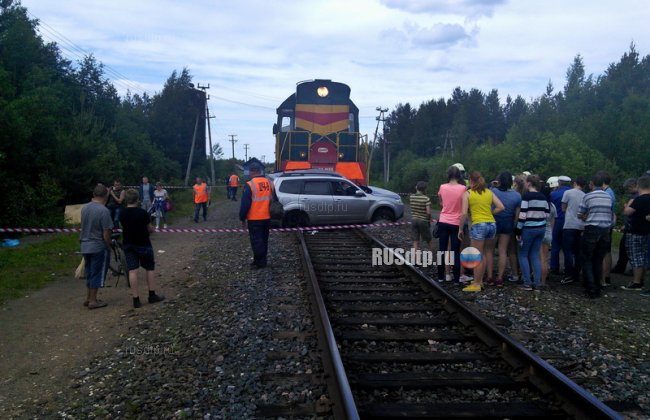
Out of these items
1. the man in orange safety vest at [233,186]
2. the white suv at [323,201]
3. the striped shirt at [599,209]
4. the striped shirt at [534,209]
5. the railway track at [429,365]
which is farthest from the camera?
the man in orange safety vest at [233,186]

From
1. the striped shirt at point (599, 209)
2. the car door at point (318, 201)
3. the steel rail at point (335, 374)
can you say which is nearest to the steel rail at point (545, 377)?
the steel rail at point (335, 374)

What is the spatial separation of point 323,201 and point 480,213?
7678mm

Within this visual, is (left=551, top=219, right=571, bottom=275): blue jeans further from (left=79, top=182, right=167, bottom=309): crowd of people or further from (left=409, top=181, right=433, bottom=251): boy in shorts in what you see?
(left=79, top=182, right=167, bottom=309): crowd of people

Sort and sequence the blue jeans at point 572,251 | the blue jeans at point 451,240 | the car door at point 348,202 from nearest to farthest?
the blue jeans at point 451,240
the blue jeans at point 572,251
the car door at point 348,202

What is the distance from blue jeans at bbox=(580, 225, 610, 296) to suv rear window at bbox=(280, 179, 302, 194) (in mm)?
8810

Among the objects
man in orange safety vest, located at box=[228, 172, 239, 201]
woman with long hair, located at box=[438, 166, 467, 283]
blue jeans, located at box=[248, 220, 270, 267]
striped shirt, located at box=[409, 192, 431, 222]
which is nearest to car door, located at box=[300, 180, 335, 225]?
blue jeans, located at box=[248, 220, 270, 267]

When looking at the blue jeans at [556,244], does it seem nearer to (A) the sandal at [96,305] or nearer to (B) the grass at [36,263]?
(A) the sandal at [96,305]

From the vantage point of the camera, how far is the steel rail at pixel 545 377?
12.6ft

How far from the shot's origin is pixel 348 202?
51.8ft

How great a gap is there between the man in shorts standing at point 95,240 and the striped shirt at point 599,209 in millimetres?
7033

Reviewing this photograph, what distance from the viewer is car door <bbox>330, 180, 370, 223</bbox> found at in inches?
618

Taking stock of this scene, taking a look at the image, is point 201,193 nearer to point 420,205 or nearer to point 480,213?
point 420,205

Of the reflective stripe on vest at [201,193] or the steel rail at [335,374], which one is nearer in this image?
the steel rail at [335,374]

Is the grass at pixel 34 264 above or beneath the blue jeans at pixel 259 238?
beneath
